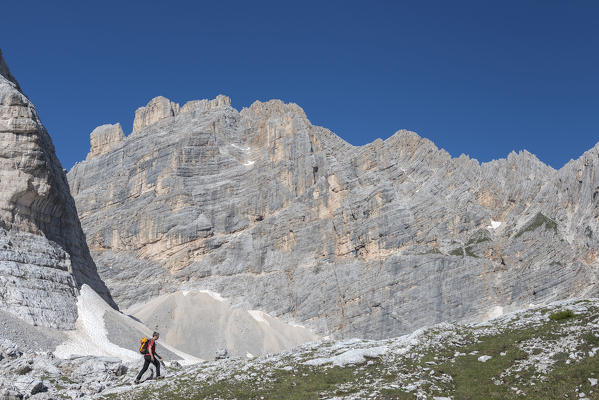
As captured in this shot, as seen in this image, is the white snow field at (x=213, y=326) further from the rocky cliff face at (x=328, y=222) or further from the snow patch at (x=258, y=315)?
the rocky cliff face at (x=328, y=222)

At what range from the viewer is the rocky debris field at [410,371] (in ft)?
75.2

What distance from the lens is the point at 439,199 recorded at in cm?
13688

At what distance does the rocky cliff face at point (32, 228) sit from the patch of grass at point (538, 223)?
272 ft

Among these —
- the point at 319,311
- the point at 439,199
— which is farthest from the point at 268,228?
the point at 439,199

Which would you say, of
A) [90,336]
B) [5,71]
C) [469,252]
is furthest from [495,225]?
[5,71]

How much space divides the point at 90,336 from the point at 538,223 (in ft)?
291

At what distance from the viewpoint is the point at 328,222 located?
479 feet

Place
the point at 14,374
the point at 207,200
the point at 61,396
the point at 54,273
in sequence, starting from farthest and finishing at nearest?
the point at 207,200 < the point at 54,273 < the point at 14,374 < the point at 61,396

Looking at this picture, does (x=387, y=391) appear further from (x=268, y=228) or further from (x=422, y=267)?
(x=268, y=228)

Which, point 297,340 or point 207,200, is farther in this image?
point 207,200

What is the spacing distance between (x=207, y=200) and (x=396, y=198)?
174 feet

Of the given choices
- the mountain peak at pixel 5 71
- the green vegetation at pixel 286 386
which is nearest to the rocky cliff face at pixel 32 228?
the mountain peak at pixel 5 71

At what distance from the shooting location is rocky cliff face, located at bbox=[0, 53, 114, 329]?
6028 centimetres

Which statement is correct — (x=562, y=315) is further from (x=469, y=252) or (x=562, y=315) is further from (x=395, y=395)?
(x=469, y=252)
